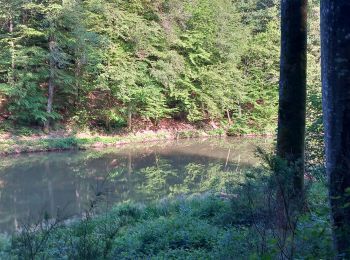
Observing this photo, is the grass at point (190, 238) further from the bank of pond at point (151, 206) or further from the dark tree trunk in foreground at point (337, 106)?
the dark tree trunk in foreground at point (337, 106)

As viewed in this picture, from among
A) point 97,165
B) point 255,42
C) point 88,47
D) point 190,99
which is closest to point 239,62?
point 255,42

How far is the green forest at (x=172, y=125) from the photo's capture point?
3684 millimetres

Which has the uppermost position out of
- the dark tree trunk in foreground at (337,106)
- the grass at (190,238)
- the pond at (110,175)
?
the dark tree trunk in foreground at (337,106)

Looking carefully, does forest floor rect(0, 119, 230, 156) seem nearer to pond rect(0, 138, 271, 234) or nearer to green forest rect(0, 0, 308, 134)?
green forest rect(0, 0, 308, 134)

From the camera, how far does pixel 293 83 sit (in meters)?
5.53

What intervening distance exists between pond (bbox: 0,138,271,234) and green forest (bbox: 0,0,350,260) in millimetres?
120

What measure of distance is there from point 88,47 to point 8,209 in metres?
13.4

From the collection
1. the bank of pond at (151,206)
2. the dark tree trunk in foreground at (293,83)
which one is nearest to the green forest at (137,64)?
the bank of pond at (151,206)

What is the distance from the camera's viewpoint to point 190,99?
2838 centimetres

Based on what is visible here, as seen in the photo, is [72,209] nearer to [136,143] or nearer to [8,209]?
[8,209]

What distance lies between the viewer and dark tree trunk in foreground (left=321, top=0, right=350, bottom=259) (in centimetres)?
261

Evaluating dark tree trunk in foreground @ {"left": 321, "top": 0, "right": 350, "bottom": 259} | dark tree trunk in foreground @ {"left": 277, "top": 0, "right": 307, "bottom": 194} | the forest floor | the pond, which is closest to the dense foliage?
the forest floor

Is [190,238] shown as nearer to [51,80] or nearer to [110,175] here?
[110,175]

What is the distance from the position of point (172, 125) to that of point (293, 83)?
23443 mm
